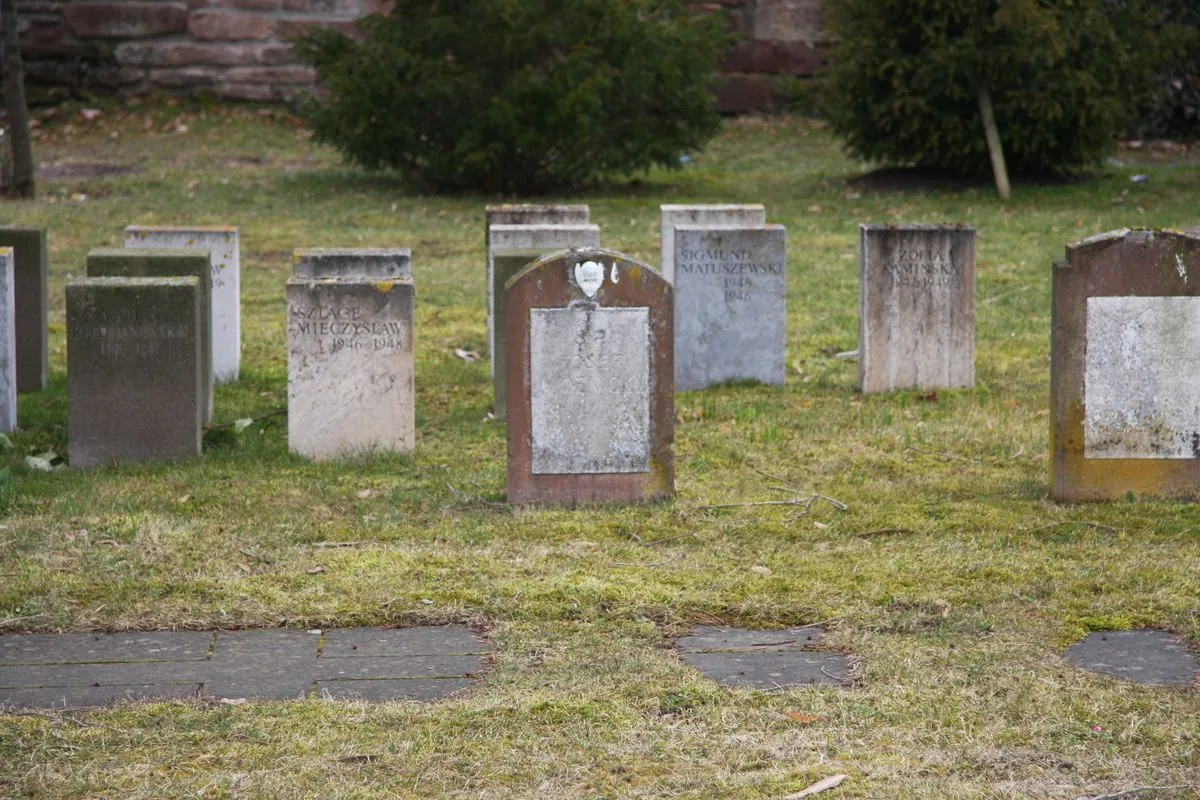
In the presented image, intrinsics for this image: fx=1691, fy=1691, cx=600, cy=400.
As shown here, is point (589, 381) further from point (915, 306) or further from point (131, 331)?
point (915, 306)

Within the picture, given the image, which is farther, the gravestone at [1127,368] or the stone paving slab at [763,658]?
the gravestone at [1127,368]

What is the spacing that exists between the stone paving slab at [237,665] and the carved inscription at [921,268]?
16.8 ft

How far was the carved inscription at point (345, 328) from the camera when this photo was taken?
27.1ft

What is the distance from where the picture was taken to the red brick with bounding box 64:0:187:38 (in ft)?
84.3

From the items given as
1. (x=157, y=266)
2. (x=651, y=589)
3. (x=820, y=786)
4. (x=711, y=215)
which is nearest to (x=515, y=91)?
(x=711, y=215)

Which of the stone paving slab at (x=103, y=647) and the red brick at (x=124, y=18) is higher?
the red brick at (x=124, y=18)

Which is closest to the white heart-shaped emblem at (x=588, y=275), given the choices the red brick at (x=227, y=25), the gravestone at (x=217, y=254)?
the gravestone at (x=217, y=254)

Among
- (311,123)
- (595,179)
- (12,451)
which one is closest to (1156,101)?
(595,179)

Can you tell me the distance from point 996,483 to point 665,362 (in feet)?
5.73

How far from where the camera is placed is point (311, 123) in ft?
66.4

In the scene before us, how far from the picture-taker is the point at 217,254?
10555 millimetres

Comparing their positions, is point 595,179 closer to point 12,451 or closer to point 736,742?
point 12,451

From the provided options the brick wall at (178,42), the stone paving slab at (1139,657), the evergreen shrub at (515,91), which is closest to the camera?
the stone paving slab at (1139,657)

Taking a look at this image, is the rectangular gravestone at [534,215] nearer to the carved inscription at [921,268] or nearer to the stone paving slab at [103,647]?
the carved inscription at [921,268]
